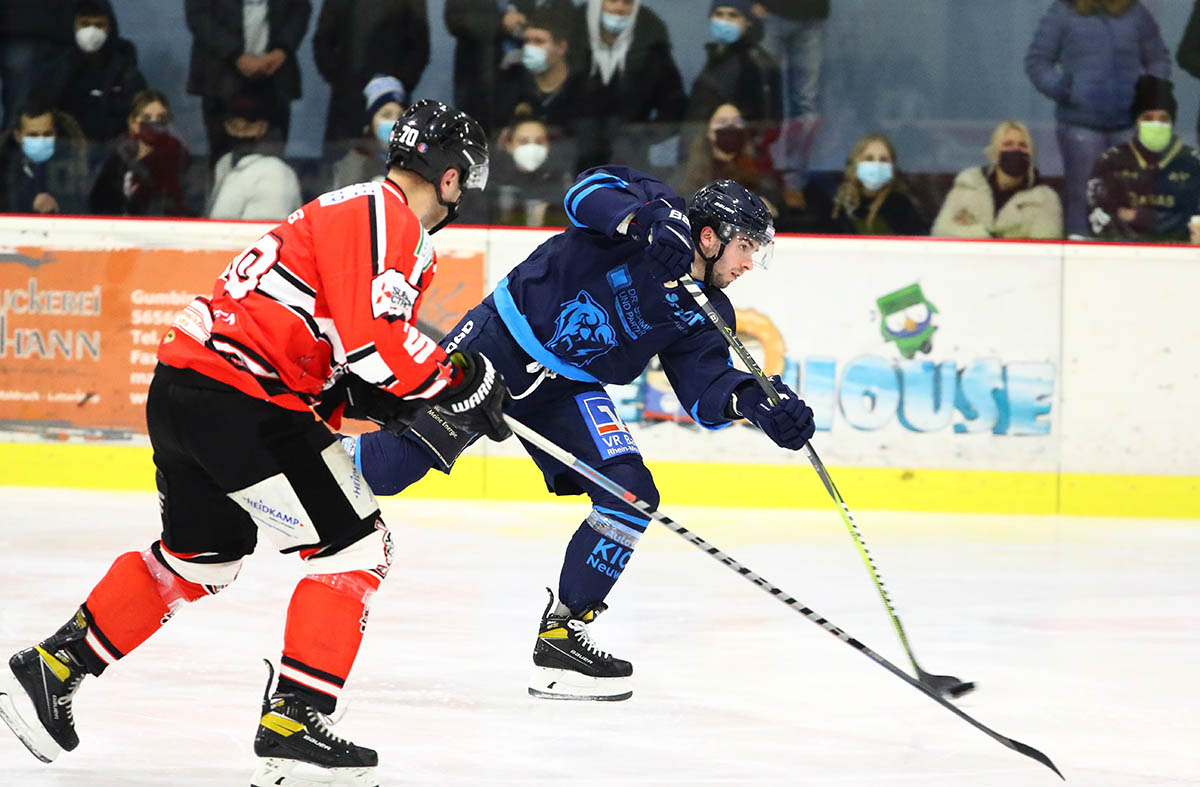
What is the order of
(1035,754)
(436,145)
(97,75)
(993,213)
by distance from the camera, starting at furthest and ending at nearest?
(97,75)
(993,213)
(1035,754)
(436,145)

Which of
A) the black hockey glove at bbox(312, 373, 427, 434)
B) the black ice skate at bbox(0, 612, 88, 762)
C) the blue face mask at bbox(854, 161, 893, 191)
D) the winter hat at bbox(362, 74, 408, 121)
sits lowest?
the black ice skate at bbox(0, 612, 88, 762)

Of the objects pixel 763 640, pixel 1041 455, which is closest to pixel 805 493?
pixel 1041 455

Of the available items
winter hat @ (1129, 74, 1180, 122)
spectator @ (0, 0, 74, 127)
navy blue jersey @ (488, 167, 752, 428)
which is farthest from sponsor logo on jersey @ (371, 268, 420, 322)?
spectator @ (0, 0, 74, 127)

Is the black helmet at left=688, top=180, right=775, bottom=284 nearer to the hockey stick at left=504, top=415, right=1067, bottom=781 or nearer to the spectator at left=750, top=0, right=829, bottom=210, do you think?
the hockey stick at left=504, top=415, right=1067, bottom=781

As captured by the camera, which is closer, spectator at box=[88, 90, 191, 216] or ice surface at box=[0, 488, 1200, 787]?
ice surface at box=[0, 488, 1200, 787]

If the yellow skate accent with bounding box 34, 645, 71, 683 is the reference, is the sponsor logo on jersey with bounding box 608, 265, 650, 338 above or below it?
above

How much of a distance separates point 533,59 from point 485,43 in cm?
21

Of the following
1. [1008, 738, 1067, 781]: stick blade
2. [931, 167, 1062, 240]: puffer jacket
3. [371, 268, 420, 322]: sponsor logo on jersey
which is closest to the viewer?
[371, 268, 420, 322]: sponsor logo on jersey

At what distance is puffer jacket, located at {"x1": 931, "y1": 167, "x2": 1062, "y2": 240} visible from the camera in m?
5.82

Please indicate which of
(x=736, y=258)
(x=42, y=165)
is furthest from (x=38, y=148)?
(x=736, y=258)

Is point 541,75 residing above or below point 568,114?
above

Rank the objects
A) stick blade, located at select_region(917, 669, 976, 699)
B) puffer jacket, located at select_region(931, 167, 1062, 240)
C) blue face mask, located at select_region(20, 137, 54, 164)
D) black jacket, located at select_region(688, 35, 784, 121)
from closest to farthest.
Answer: stick blade, located at select_region(917, 669, 976, 699), puffer jacket, located at select_region(931, 167, 1062, 240), black jacket, located at select_region(688, 35, 784, 121), blue face mask, located at select_region(20, 137, 54, 164)

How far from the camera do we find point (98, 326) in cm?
590

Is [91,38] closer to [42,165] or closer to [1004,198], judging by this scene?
[42,165]
